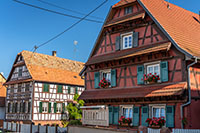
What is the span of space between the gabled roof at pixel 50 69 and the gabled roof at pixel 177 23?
18.9 meters

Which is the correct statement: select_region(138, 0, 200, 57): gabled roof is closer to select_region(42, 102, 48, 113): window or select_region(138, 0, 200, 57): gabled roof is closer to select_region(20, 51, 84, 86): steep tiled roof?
select_region(20, 51, 84, 86): steep tiled roof

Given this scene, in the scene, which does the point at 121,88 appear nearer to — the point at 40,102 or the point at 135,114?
the point at 135,114

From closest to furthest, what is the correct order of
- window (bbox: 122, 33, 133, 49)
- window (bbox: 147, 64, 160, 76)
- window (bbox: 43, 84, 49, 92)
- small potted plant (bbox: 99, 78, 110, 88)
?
window (bbox: 147, 64, 160, 76) → window (bbox: 122, 33, 133, 49) → small potted plant (bbox: 99, 78, 110, 88) → window (bbox: 43, 84, 49, 92)

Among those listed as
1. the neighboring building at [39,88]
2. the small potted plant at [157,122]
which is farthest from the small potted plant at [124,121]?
the neighboring building at [39,88]

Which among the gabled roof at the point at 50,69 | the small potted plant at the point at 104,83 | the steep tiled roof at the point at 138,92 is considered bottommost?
the steep tiled roof at the point at 138,92

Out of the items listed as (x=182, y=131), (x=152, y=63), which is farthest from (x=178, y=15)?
(x=182, y=131)

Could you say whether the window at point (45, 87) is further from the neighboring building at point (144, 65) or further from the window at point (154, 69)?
the window at point (154, 69)

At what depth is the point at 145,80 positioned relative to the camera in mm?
17531

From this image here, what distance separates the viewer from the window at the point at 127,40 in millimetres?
19781

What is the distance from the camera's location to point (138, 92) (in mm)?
17625

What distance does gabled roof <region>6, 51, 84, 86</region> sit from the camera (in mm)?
34906

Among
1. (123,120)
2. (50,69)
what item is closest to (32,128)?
(123,120)

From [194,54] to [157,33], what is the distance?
317cm

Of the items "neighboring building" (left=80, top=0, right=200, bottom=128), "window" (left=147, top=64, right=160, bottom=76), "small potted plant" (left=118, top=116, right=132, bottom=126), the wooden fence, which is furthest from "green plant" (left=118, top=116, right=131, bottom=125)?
the wooden fence
